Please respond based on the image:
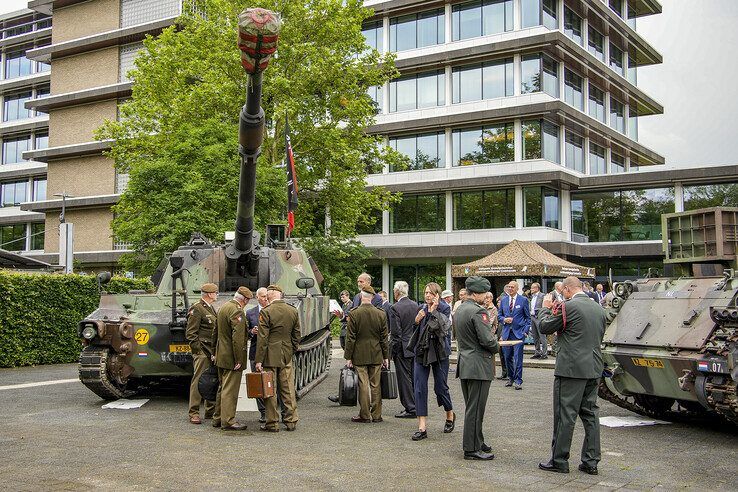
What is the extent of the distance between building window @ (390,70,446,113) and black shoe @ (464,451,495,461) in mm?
30618

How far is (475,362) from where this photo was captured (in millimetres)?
8109

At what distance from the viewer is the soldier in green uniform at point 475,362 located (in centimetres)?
806

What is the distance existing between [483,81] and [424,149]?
4287 mm

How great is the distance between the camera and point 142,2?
45.2 meters

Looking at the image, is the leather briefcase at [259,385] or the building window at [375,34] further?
the building window at [375,34]

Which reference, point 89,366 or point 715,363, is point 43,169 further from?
A: point 715,363

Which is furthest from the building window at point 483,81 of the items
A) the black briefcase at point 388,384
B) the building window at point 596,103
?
the black briefcase at point 388,384

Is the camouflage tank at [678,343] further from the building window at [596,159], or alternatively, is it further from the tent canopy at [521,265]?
the building window at [596,159]

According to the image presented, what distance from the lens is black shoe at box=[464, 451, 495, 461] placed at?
26.4 feet

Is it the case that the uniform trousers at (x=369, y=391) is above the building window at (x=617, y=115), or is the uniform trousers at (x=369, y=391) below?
below

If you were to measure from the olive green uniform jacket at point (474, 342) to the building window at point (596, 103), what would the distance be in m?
33.6

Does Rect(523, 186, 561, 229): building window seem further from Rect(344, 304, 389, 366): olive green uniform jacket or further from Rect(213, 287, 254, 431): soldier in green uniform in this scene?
Rect(213, 287, 254, 431): soldier in green uniform

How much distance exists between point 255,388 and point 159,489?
2842 mm

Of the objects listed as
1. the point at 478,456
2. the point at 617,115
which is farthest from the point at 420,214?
the point at 478,456
